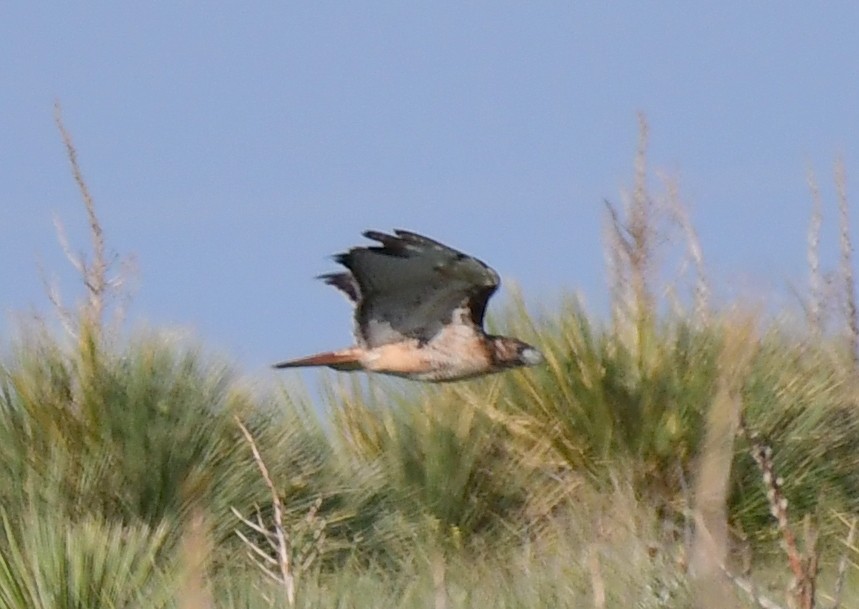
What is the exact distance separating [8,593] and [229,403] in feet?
10.8

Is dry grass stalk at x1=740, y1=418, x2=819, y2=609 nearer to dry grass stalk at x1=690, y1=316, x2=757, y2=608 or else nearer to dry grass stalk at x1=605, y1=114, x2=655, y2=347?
dry grass stalk at x1=690, y1=316, x2=757, y2=608

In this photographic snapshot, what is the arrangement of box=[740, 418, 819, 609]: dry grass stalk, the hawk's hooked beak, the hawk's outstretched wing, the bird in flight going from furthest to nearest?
the hawk's hooked beak < the bird in flight < the hawk's outstretched wing < box=[740, 418, 819, 609]: dry grass stalk

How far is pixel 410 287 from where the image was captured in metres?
7.52

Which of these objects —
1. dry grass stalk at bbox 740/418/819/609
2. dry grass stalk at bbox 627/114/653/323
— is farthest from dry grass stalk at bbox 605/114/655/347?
dry grass stalk at bbox 740/418/819/609

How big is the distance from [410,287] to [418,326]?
0.17 meters

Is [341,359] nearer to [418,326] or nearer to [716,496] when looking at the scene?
[418,326]

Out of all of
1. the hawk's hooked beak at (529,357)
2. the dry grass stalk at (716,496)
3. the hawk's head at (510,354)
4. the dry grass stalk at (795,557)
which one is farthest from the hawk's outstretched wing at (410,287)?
the dry grass stalk at (716,496)

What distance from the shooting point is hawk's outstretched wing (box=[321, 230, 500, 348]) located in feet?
23.2

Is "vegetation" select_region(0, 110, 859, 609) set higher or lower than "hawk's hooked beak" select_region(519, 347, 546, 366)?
lower

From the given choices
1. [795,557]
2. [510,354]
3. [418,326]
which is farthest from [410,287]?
[795,557]

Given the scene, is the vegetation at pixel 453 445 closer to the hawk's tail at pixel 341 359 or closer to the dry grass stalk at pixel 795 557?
the hawk's tail at pixel 341 359

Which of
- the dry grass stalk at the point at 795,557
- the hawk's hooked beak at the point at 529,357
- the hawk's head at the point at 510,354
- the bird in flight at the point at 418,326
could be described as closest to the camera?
the dry grass stalk at the point at 795,557

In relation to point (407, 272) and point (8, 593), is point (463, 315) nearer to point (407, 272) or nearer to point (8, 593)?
point (407, 272)

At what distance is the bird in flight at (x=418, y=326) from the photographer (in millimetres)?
7402
